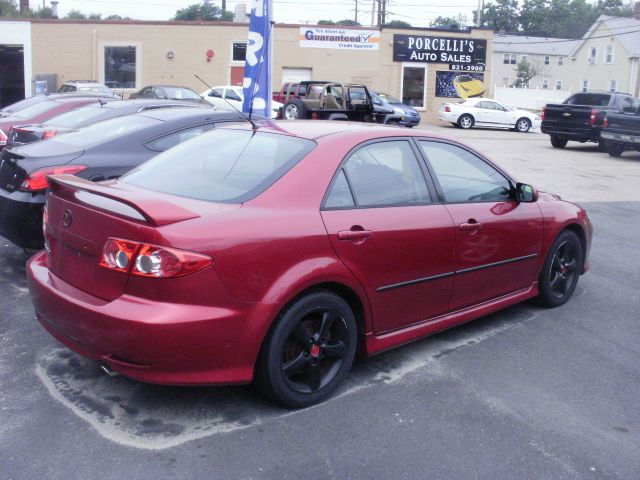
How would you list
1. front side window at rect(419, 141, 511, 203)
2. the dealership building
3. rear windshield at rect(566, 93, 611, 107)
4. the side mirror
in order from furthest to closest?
the dealership building → rear windshield at rect(566, 93, 611, 107) → the side mirror → front side window at rect(419, 141, 511, 203)

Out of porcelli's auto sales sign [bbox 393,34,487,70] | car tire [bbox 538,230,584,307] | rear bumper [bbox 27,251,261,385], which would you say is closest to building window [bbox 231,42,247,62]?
porcelli's auto sales sign [bbox 393,34,487,70]

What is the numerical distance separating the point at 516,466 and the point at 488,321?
2267 millimetres

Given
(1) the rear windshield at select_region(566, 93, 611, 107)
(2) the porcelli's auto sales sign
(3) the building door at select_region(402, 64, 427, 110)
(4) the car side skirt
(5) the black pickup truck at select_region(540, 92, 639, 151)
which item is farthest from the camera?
(3) the building door at select_region(402, 64, 427, 110)

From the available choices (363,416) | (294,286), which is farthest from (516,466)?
(294,286)

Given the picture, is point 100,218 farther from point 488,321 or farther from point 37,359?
point 488,321

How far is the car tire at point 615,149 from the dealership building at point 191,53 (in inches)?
676

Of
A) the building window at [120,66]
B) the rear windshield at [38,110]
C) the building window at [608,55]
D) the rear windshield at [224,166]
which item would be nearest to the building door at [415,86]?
the building window at [120,66]

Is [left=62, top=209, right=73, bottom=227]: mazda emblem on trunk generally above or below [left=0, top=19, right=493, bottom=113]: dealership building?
below

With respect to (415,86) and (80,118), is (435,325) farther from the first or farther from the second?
(415,86)

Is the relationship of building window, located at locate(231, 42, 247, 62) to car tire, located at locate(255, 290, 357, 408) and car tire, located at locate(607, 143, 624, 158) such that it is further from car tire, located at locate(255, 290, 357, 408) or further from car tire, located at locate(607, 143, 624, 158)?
car tire, located at locate(255, 290, 357, 408)

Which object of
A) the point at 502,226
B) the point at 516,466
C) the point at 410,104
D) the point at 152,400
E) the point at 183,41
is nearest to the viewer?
the point at 516,466

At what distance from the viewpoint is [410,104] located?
37094mm

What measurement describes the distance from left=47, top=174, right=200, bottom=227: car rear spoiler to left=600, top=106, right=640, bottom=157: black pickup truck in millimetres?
18136

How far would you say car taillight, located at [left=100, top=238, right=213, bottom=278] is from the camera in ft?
11.4
